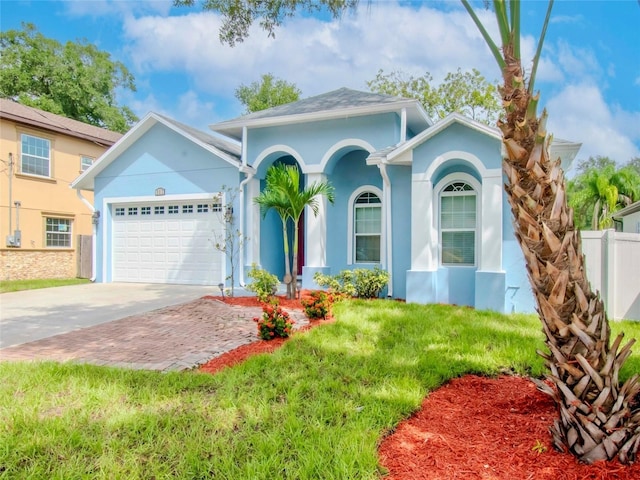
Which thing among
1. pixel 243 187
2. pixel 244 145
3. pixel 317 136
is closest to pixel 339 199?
pixel 317 136

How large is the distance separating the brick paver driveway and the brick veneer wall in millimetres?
12011

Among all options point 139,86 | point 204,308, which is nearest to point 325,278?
point 204,308

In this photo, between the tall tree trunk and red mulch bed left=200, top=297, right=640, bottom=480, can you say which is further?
red mulch bed left=200, top=297, right=640, bottom=480

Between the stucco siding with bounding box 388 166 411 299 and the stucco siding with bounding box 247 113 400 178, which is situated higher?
the stucco siding with bounding box 247 113 400 178

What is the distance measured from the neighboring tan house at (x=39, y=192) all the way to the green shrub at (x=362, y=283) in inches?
446

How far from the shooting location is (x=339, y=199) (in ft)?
40.2

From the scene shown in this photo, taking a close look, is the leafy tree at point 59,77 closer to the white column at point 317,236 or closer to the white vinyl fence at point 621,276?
the white column at point 317,236

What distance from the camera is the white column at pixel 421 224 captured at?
9852mm

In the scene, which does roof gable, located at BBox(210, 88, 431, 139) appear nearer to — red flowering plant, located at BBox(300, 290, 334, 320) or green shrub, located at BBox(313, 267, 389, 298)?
green shrub, located at BBox(313, 267, 389, 298)

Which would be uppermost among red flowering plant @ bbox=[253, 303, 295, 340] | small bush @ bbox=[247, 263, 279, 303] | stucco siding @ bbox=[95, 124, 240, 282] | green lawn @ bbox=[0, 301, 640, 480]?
stucco siding @ bbox=[95, 124, 240, 282]

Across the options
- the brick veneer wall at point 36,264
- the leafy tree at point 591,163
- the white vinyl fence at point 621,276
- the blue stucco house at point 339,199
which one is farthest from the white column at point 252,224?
the leafy tree at point 591,163

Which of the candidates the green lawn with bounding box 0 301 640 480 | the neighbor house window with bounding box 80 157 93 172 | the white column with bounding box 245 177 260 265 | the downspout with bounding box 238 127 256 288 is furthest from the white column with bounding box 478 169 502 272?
the neighbor house window with bounding box 80 157 93 172

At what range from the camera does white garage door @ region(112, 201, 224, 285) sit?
13.4 metres

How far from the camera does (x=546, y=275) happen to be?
9.08ft
